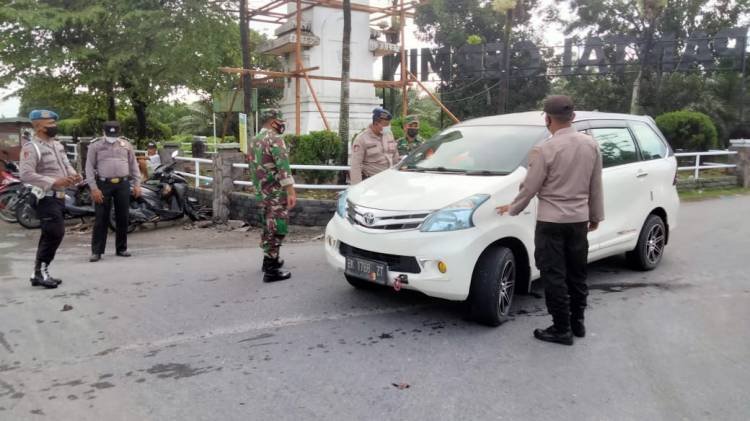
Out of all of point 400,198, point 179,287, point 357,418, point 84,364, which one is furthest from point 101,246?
point 357,418

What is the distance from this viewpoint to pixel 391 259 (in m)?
4.43

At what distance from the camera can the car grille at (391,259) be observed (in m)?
4.29

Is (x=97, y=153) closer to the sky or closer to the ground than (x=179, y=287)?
closer to the sky

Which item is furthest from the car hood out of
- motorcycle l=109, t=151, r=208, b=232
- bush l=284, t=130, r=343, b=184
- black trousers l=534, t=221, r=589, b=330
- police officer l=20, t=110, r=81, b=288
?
bush l=284, t=130, r=343, b=184

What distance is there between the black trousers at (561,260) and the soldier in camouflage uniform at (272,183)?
2602 millimetres

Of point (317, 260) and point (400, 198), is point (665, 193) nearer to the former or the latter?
point (400, 198)

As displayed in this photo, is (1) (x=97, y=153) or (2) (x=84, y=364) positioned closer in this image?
(2) (x=84, y=364)

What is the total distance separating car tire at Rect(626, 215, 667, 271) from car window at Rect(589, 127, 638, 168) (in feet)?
2.37

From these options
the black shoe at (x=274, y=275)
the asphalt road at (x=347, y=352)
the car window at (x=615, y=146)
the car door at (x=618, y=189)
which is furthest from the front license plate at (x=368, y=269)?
the car window at (x=615, y=146)

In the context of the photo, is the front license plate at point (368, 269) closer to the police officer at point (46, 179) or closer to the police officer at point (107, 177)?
the police officer at point (46, 179)

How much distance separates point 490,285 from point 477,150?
1.47m

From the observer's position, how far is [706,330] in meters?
4.48

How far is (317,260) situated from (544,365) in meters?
3.61

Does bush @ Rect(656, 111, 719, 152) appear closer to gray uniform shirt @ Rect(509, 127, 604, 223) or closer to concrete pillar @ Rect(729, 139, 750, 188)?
concrete pillar @ Rect(729, 139, 750, 188)
